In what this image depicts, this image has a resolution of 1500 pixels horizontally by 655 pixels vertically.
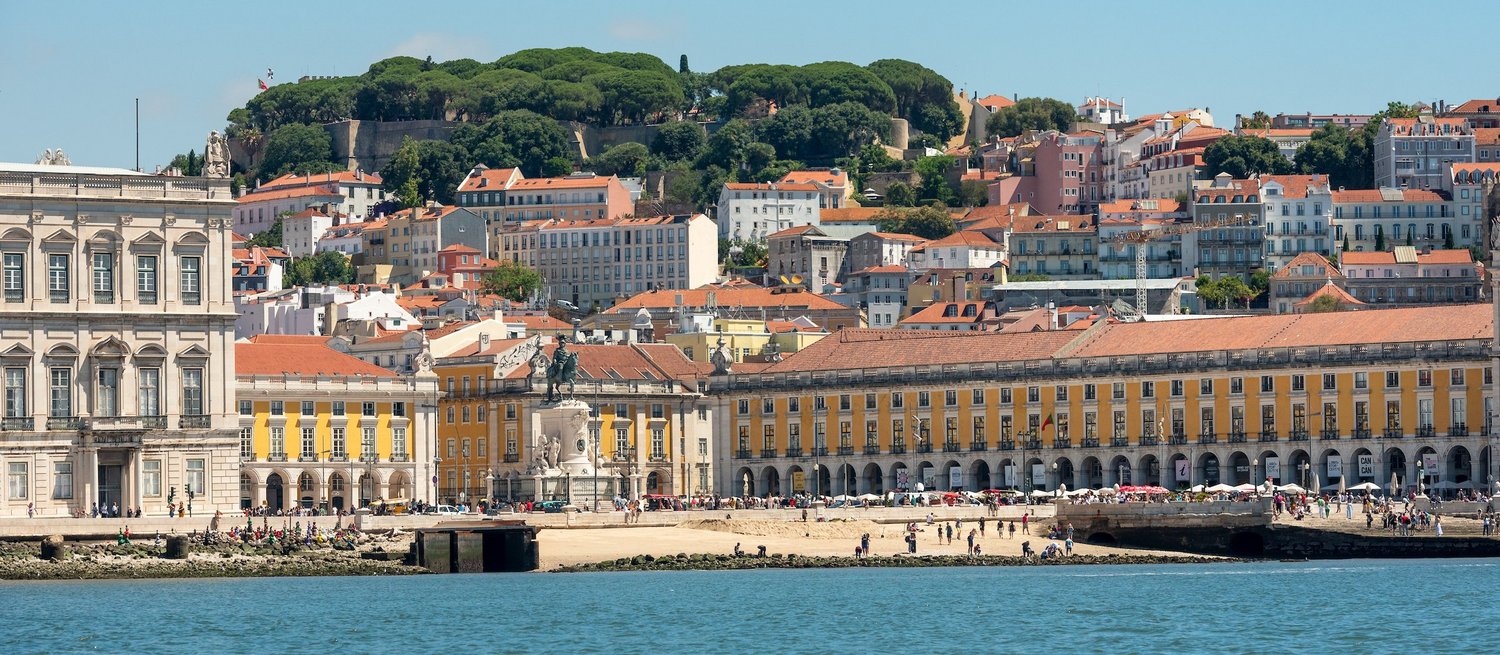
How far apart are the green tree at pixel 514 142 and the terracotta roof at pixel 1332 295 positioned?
5943 cm

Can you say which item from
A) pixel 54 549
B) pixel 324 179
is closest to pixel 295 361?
pixel 54 549

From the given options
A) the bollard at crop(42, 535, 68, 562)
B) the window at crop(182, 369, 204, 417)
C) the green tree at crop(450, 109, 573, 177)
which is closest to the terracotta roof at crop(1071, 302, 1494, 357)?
the window at crop(182, 369, 204, 417)

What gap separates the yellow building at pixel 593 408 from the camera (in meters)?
106

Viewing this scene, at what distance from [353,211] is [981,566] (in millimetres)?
115347

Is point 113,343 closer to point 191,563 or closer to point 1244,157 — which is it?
point 191,563

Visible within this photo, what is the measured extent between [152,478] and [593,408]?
30999 millimetres

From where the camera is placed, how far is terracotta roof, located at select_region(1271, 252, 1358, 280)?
145875 millimetres

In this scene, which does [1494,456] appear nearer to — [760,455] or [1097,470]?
[1097,470]

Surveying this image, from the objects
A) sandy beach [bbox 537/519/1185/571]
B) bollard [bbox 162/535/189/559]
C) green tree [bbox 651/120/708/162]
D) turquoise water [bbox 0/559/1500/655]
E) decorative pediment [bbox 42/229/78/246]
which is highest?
green tree [bbox 651/120/708/162]

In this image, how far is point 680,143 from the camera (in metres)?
195

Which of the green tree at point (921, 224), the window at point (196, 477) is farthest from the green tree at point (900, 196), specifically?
the window at point (196, 477)

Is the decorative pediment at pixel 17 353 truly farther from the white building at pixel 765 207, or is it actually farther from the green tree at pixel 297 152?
the green tree at pixel 297 152

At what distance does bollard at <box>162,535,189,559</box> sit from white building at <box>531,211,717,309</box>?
9594cm

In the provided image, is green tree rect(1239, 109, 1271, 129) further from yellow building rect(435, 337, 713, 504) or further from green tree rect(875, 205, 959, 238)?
yellow building rect(435, 337, 713, 504)
